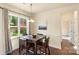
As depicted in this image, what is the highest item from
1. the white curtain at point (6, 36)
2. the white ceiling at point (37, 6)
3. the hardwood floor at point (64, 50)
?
the white ceiling at point (37, 6)

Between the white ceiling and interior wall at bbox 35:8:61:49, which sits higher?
the white ceiling

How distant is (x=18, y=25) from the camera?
2.14 meters

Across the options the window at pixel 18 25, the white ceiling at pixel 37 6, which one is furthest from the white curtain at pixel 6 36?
the white ceiling at pixel 37 6

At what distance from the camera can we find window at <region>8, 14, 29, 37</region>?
204 centimetres

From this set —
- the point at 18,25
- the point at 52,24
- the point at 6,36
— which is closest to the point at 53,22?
the point at 52,24

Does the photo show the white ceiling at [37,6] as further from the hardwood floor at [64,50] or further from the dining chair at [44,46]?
the hardwood floor at [64,50]

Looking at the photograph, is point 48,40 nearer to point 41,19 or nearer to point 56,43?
point 56,43

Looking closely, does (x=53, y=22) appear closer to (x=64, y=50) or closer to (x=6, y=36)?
(x=64, y=50)

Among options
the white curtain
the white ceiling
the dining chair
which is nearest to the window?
the white curtain

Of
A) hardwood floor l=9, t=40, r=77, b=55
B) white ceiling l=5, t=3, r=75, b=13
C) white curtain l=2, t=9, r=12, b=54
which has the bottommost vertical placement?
hardwood floor l=9, t=40, r=77, b=55

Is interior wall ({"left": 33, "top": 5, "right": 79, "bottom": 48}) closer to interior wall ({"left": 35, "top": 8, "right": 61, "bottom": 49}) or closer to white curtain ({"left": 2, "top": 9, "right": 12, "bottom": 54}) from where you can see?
interior wall ({"left": 35, "top": 8, "right": 61, "bottom": 49})

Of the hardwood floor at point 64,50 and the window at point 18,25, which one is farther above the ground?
the window at point 18,25

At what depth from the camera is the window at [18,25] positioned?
204 cm

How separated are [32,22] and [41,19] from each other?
0.19m
